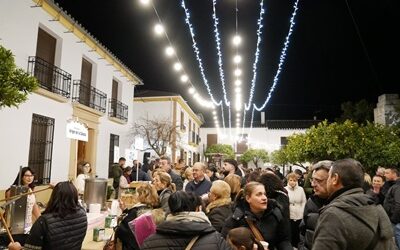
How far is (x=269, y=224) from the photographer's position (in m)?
3.27

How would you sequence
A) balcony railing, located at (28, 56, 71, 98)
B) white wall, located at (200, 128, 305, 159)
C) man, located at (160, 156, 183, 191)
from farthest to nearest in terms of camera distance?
white wall, located at (200, 128, 305, 159) < balcony railing, located at (28, 56, 71, 98) < man, located at (160, 156, 183, 191)

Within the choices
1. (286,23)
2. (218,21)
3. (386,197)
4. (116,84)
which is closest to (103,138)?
(116,84)

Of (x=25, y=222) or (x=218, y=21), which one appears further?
(x=218, y=21)

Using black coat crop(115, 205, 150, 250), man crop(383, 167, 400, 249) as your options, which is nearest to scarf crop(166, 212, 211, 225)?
black coat crop(115, 205, 150, 250)

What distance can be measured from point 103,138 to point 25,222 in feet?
34.6

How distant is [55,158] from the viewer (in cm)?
1075

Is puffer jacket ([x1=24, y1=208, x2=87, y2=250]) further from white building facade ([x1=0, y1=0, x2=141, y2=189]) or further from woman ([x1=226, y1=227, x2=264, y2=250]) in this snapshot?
white building facade ([x1=0, y1=0, x2=141, y2=189])

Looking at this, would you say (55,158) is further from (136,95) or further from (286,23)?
(136,95)

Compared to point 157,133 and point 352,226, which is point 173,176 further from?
point 157,133

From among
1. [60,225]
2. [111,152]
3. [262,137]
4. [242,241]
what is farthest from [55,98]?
[262,137]

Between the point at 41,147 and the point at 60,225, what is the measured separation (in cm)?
792

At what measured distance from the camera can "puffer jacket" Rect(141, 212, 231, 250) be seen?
90.7 inches

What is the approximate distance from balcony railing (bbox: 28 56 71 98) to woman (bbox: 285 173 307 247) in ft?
25.0

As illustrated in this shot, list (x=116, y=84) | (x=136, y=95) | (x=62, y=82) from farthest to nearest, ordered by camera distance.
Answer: (x=136, y=95), (x=116, y=84), (x=62, y=82)
